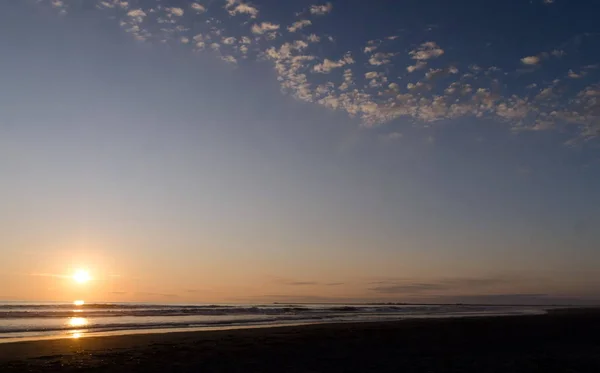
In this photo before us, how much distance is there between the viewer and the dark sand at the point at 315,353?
17.9 meters

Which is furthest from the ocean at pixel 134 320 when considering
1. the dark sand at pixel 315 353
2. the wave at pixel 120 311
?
the dark sand at pixel 315 353

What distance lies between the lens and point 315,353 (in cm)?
2181

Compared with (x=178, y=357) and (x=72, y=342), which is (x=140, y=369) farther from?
(x=72, y=342)

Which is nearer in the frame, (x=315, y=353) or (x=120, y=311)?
(x=315, y=353)

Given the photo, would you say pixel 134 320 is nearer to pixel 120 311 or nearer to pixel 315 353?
pixel 120 311

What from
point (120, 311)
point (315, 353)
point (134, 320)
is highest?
point (120, 311)

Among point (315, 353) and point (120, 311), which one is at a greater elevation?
point (120, 311)

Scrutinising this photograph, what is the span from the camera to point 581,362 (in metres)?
19.4

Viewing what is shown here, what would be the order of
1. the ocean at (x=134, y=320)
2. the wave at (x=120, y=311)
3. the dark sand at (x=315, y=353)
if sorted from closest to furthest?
the dark sand at (x=315, y=353), the ocean at (x=134, y=320), the wave at (x=120, y=311)

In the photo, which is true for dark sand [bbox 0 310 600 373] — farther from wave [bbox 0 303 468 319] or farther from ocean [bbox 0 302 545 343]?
wave [bbox 0 303 468 319]

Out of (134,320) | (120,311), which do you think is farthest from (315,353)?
(120,311)

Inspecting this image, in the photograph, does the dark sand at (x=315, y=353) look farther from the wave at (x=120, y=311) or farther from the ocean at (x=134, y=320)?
the wave at (x=120, y=311)

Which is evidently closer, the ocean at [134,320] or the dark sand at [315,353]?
the dark sand at [315,353]

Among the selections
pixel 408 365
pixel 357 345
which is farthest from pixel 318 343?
pixel 408 365
